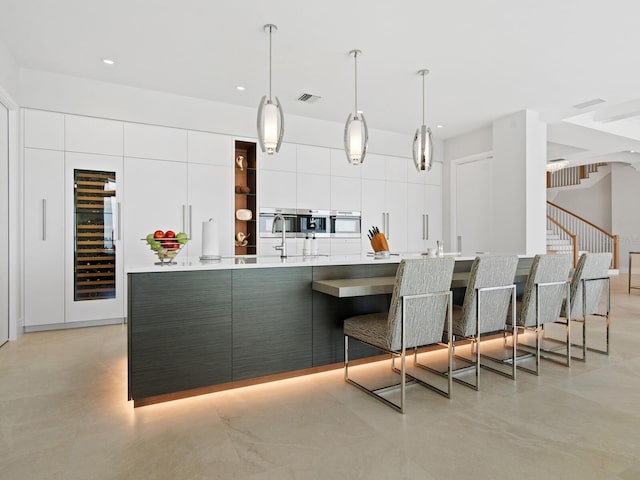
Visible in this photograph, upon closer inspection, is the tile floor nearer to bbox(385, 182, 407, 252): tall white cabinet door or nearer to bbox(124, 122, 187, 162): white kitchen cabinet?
bbox(124, 122, 187, 162): white kitchen cabinet

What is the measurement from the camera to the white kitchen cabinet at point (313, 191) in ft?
17.7

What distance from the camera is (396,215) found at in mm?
6184

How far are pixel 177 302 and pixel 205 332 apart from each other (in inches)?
10.2

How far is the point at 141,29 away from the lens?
10.3 ft

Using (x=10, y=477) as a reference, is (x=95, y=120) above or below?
above

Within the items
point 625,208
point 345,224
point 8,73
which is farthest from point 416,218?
point 625,208

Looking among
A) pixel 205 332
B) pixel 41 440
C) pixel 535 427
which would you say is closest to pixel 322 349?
pixel 205 332

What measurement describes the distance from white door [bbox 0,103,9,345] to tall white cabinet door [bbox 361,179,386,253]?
4202mm

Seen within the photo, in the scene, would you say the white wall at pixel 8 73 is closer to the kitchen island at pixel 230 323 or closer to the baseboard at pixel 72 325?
the baseboard at pixel 72 325

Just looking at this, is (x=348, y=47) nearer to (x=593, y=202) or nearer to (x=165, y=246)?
(x=165, y=246)

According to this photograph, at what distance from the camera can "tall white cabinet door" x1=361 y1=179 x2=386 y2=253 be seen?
5.90 meters

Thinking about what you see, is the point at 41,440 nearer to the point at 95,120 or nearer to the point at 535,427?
the point at 535,427

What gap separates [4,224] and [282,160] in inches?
120

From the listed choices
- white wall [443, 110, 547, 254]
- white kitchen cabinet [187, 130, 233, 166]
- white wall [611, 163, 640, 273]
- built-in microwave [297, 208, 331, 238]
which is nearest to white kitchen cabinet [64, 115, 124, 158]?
white kitchen cabinet [187, 130, 233, 166]
